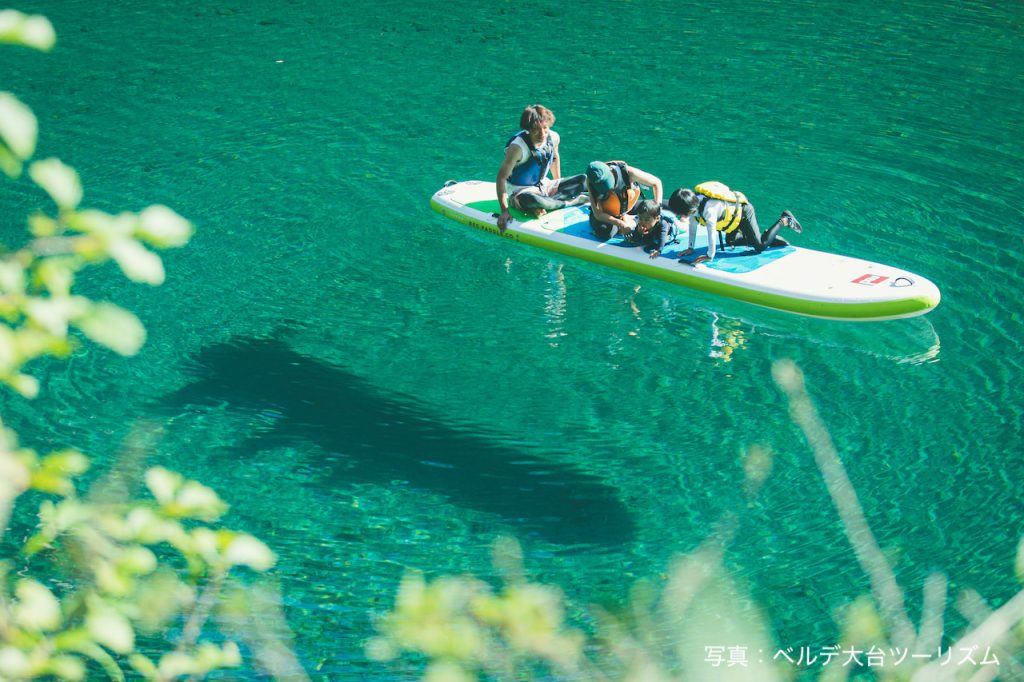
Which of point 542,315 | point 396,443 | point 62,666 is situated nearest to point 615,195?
point 542,315

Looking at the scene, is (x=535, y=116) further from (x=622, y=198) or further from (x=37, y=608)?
(x=37, y=608)

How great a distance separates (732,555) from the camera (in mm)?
6633

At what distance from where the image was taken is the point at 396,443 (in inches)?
303

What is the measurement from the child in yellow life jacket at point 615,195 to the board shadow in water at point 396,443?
3.16 m

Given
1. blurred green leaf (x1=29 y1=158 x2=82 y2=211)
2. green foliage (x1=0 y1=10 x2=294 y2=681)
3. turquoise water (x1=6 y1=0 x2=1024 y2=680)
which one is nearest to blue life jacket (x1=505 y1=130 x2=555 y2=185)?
turquoise water (x1=6 y1=0 x2=1024 y2=680)

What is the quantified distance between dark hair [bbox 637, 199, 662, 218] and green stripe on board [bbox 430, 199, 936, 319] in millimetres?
508

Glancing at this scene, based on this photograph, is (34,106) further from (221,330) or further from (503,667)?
(503,667)

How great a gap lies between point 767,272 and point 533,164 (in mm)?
2778

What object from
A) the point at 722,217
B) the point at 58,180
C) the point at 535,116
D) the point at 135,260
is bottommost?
the point at 722,217

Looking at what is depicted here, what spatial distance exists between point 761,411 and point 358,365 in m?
3.45

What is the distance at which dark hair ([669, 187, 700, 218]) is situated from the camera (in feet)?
31.0

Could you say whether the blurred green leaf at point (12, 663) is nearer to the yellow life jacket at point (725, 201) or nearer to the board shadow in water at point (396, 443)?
the board shadow in water at point (396, 443)

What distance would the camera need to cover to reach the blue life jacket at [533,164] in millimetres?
A: 10383

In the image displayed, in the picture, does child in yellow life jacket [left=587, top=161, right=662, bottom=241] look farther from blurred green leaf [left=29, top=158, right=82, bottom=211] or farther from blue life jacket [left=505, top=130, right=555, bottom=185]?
blurred green leaf [left=29, top=158, right=82, bottom=211]
